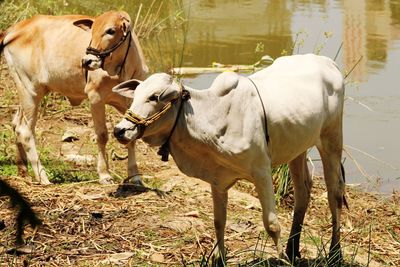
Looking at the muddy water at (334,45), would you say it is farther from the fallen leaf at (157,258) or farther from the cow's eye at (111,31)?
the fallen leaf at (157,258)

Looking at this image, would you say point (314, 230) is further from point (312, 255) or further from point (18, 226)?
point (18, 226)

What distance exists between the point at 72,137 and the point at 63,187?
2.11 metres

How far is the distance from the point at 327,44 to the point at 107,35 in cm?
720

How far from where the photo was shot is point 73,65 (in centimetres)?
832

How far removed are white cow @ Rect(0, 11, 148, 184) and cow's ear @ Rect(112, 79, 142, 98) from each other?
6.96 ft

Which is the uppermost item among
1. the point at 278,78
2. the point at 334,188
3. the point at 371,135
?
the point at 278,78

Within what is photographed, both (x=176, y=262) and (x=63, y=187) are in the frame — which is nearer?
(x=176, y=262)

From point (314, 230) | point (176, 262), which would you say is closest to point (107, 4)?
point (314, 230)

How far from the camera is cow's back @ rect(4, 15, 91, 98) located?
8.34m

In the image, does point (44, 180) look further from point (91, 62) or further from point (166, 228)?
point (166, 228)

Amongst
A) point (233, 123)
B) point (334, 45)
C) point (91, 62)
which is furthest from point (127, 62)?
point (334, 45)

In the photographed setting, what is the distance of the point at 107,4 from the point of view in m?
16.3

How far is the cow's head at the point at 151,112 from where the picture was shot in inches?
202

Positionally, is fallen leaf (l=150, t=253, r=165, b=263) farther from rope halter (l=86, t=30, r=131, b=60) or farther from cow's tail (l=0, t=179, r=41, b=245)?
cow's tail (l=0, t=179, r=41, b=245)
